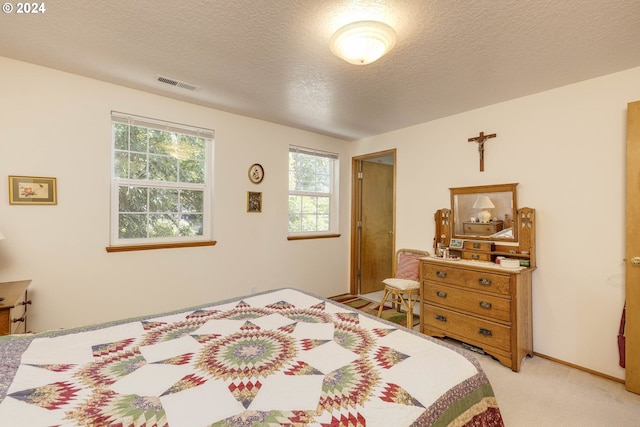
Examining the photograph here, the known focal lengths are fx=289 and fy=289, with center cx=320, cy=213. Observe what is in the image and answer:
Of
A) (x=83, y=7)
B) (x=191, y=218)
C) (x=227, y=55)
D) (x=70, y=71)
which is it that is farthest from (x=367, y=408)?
(x=70, y=71)

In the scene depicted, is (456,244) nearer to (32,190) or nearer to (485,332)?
(485,332)

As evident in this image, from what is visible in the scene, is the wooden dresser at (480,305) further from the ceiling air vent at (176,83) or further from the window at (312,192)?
the ceiling air vent at (176,83)

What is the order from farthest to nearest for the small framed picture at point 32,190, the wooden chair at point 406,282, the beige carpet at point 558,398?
1. the wooden chair at point 406,282
2. the small framed picture at point 32,190
3. the beige carpet at point 558,398

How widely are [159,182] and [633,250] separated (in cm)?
391

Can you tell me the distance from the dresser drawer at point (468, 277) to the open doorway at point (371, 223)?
58.0 inches

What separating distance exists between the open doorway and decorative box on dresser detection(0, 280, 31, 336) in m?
3.49

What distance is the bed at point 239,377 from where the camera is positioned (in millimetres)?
853

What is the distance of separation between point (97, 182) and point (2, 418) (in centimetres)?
213

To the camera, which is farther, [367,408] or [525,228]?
[525,228]

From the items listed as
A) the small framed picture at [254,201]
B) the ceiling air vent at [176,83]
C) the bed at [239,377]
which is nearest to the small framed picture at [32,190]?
the ceiling air vent at [176,83]

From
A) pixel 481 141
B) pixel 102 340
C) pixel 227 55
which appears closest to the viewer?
pixel 102 340

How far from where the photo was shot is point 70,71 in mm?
2312

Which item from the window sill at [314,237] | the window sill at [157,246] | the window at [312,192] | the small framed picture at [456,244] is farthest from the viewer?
the window at [312,192]

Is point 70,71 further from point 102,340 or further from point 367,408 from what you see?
point 367,408
